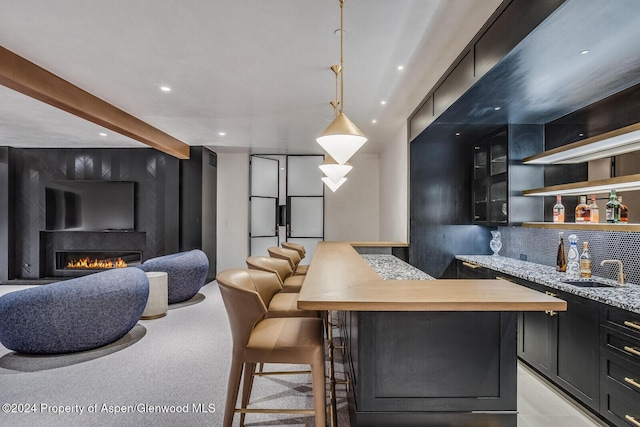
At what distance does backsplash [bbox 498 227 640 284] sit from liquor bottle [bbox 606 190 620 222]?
126 mm

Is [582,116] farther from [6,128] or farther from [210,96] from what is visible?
[6,128]

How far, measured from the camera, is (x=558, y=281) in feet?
9.04

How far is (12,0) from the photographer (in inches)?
89.7

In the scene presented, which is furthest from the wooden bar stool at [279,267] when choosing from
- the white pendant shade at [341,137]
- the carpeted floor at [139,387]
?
the white pendant shade at [341,137]

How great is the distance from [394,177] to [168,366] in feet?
14.4

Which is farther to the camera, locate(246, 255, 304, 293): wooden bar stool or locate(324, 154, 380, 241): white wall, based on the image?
locate(324, 154, 380, 241): white wall

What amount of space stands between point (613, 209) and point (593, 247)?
1.37 feet

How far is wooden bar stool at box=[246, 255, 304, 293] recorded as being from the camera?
10.0 feet

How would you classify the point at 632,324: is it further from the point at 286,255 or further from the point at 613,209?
the point at 286,255

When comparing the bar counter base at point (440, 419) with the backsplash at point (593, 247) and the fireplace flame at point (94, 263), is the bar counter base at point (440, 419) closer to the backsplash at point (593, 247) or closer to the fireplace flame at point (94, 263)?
the backsplash at point (593, 247)

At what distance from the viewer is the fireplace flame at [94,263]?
7.16 meters

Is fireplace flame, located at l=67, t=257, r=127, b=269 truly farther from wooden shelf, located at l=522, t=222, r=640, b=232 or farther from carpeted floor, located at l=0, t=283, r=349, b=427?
wooden shelf, located at l=522, t=222, r=640, b=232

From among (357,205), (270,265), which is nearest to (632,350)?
(270,265)

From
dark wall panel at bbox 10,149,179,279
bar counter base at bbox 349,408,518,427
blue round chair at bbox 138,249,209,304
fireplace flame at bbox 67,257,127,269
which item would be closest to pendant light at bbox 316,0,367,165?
bar counter base at bbox 349,408,518,427
